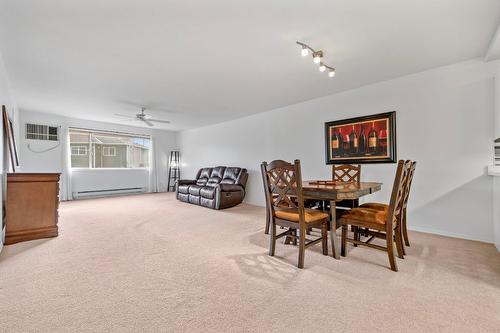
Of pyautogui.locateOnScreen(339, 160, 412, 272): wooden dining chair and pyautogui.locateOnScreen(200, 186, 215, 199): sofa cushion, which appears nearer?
pyautogui.locateOnScreen(339, 160, 412, 272): wooden dining chair

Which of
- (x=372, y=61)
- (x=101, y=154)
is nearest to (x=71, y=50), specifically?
(x=372, y=61)

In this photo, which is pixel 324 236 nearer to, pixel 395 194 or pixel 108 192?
pixel 395 194

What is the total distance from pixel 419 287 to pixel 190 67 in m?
3.47

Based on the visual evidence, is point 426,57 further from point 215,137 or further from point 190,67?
point 215,137

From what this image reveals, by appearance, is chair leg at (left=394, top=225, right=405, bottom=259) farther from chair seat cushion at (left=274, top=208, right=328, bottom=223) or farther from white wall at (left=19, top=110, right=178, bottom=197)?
white wall at (left=19, top=110, right=178, bottom=197)

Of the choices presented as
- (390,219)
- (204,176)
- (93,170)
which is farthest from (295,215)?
(93,170)

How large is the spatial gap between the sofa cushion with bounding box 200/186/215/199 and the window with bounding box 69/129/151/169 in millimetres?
3728

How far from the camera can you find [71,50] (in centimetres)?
262

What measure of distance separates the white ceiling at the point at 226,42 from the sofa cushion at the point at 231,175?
2.21 m

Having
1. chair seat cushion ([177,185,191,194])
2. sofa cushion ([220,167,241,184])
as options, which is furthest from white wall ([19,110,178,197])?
sofa cushion ([220,167,241,184])

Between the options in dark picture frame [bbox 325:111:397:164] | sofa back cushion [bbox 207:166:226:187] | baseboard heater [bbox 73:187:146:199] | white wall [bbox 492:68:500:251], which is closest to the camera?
white wall [bbox 492:68:500:251]

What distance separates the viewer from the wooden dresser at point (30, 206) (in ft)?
9.27

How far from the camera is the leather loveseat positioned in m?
5.06

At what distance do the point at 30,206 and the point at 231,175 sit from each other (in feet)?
12.5
